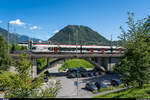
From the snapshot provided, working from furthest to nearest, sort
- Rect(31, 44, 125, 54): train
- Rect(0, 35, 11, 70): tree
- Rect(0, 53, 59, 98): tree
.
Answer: Rect(31, 44, 125, 54): train
Rect(0, 35, 11, 70): tree
Rect(0, 53, 59, 98): tree

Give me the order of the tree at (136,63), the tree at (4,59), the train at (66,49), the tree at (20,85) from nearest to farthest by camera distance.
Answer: the tree at (20,85) → the tree at (136,63) → the tree at (4,59) → the train at (66,49)

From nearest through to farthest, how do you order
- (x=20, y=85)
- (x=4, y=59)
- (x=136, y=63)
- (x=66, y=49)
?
1. (x=20, y=85)
2. (x=136, y=63)
3. (x=4, y=59)
4. (x=66, y=49)

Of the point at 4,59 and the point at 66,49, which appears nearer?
the point at 4,59

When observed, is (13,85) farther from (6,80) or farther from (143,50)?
(143,50)

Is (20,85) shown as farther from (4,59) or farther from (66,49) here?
(66,49)

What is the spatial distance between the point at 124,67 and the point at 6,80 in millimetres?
9126

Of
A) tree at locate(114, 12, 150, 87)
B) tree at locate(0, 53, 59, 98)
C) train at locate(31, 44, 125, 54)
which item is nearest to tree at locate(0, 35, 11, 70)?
train at locate(31, 44, 125, 54)

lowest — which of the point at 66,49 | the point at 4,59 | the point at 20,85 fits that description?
the point at 20,85

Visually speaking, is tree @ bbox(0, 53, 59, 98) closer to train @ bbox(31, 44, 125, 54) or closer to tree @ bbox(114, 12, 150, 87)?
tree @ bbox(114, 12, 150, 87)

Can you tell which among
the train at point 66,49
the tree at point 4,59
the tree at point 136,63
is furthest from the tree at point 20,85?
the train at point 66,49

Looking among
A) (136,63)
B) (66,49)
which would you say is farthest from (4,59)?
(136,63)

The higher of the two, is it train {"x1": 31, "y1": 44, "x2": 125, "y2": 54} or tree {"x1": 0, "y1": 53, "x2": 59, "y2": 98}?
train {"x1": 31, "y1": 44, "x2": 125, "y2": 54}

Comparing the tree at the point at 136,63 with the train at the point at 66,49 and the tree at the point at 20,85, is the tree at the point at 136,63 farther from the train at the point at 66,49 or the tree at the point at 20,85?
the train at the point at 66,49

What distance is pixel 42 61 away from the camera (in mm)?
43906
